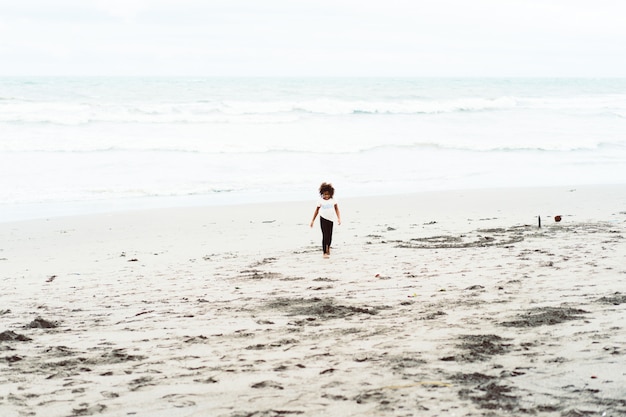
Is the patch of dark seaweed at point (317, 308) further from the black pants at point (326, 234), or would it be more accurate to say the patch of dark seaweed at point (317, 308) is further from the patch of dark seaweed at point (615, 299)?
the black pants at point (326, 234)

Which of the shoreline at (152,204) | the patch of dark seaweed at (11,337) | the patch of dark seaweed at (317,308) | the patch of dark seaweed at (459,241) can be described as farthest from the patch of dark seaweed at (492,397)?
the shoreline at (152,204)

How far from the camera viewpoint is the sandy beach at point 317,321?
381 centimetres

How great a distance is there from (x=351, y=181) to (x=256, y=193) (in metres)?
3.24

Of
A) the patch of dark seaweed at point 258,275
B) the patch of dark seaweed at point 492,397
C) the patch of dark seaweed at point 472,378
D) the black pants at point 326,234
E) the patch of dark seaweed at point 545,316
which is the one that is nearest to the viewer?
the patch of dark seaweed at point 492,397

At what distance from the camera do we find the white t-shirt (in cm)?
889

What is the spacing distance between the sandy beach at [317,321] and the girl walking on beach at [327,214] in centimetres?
29

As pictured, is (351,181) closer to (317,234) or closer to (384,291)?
(317,234)

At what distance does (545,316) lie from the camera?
17.4 ft

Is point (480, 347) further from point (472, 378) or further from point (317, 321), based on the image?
point (317, 321)

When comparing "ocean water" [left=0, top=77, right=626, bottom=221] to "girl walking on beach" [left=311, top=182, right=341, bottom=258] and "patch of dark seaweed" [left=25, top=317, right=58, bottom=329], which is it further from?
"patch of dark seaweed" [left=25, top=317, right=58, bottom=329]

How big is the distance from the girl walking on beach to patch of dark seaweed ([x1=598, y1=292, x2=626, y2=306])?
11.9ft

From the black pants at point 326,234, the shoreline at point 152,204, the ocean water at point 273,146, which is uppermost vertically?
the ocean water at point 273,146

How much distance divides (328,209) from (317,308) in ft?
10.3

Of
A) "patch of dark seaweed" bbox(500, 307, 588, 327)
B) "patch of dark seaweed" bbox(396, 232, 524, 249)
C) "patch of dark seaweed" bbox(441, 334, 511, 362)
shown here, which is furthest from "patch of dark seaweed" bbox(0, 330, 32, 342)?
"patch of dark seaweed" bbox(396, 232, 524, 249)
